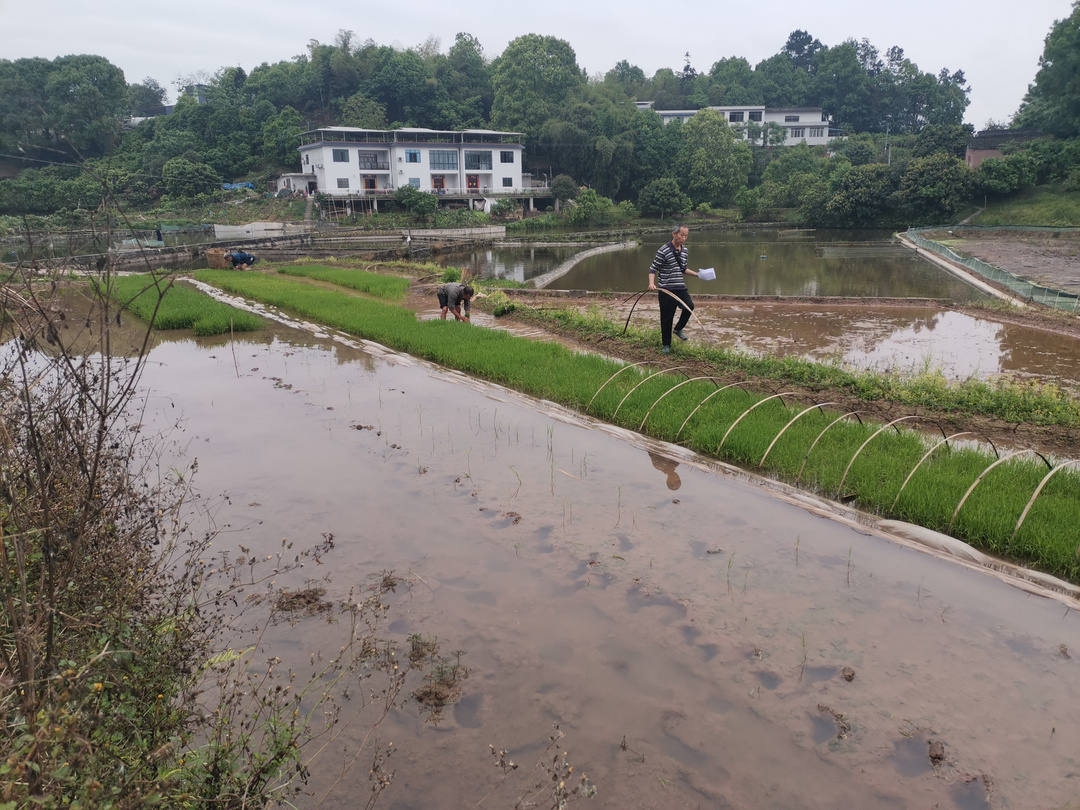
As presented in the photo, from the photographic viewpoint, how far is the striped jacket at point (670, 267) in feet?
30.1

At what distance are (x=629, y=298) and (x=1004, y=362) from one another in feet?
28.1

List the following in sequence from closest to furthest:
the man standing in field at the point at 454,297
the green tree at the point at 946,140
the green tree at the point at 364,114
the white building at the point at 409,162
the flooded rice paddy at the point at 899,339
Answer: the flooded rice paddy at the point at 899,339
the man standing in field at the point at 454,297
the green tree at the point at 946,140
the white building at the point at 409,162
the green tree at the point at 364,114

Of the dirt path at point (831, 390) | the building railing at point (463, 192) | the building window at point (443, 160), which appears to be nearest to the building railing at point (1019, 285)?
the dirt path at point (831, 390)

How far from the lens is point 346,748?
123 inches

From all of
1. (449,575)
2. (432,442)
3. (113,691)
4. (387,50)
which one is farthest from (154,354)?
(387,50)

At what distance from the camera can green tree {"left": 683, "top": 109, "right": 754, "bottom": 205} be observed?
51656 mm

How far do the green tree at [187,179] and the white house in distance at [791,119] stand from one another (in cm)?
3999

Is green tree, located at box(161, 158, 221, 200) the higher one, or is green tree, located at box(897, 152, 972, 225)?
green tree, located at box(161, 158, 221, 200)

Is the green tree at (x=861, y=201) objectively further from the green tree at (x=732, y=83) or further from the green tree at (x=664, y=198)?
the green tree at (x=732, y=83)

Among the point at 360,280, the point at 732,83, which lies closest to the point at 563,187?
the point at 360,280

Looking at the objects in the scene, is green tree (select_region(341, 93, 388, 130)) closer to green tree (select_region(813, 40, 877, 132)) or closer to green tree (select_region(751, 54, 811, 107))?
green tree (select_region(751, 54, 811, 107))

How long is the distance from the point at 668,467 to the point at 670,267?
3.78 metres

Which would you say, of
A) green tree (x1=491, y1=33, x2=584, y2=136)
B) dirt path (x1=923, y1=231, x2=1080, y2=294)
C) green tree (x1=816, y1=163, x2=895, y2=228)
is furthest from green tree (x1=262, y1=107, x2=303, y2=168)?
dirt path (x1=923, y1=231, x2=1080, y2=294)

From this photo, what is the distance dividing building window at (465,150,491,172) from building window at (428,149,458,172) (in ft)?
2.81
